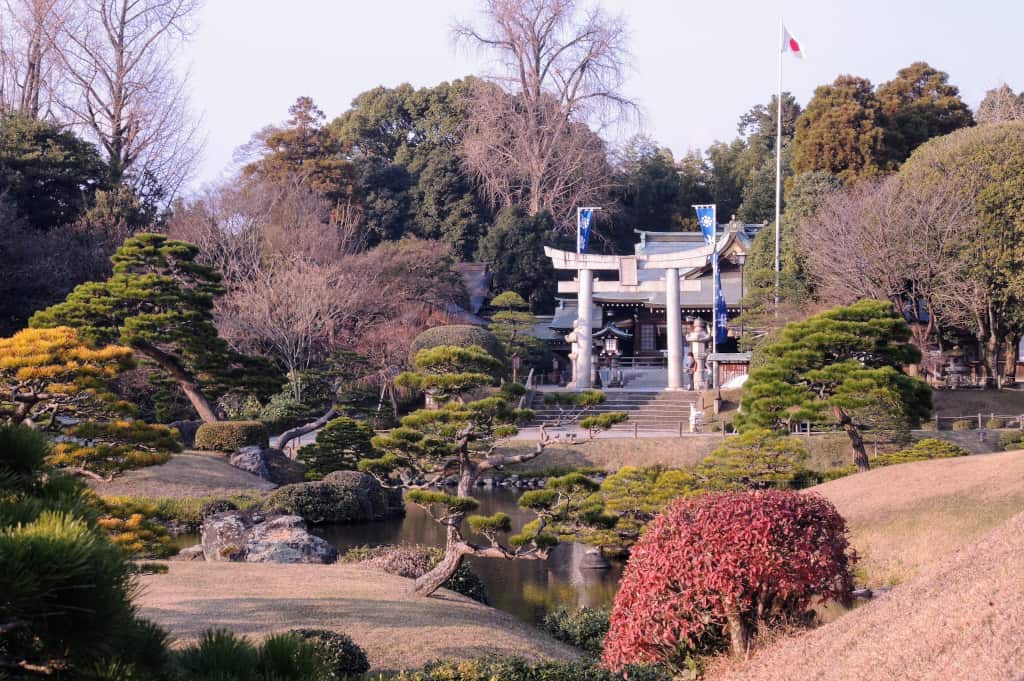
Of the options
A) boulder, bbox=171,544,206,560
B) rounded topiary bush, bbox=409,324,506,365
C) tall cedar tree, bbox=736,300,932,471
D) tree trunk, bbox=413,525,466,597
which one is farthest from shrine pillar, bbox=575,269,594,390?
tree trunk, bbox=413,525,466,597

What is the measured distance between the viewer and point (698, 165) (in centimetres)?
5269

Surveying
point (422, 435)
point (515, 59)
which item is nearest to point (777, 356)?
point (422, 435)

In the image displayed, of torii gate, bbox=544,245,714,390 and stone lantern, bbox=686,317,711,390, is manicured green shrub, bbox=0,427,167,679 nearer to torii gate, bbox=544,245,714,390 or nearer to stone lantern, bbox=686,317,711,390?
torii gate, bbox=544,245,714,390

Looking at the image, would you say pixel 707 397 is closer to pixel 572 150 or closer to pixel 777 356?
pixel 777 356

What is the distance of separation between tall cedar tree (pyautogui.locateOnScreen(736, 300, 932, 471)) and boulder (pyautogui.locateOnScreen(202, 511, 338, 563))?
7684 millimetres

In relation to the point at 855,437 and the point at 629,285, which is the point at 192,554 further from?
the point at 629,285

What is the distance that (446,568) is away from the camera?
10.2 m

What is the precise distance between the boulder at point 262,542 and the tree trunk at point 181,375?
7.05 m

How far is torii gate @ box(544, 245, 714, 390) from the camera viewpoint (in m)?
29.7

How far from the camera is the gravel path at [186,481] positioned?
18016 millimetres

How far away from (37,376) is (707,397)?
22011 millimetres

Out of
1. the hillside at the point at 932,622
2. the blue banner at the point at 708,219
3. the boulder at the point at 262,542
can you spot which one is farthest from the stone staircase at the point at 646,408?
the hillside at the point at 932,622

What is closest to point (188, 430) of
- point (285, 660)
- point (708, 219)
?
point (708, 219)

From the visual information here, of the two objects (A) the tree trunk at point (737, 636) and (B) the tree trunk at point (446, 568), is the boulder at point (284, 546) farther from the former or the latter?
(A) the tree trunk at point (737, 636)
